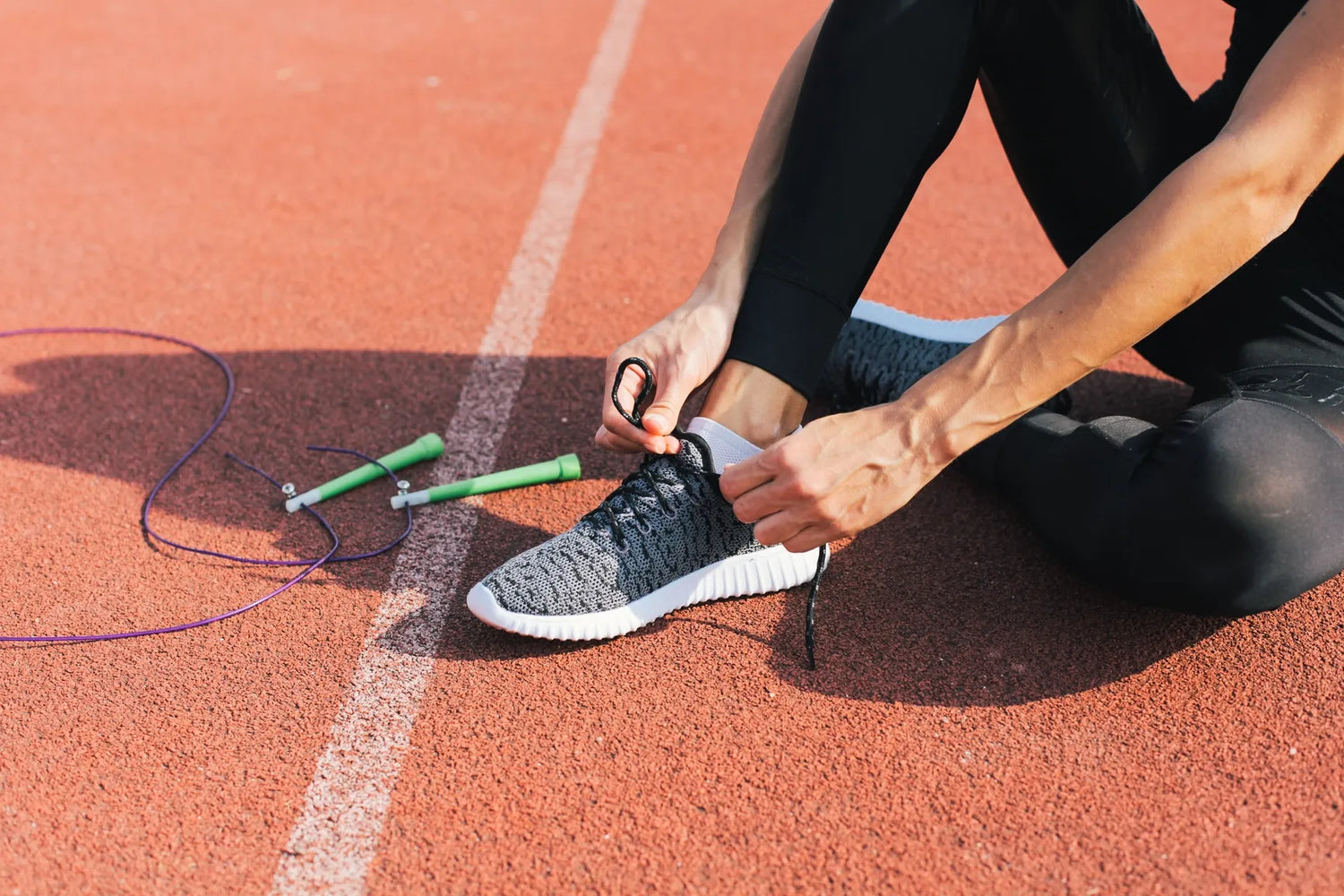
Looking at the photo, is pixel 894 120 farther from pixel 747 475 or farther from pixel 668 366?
pixel 747 475

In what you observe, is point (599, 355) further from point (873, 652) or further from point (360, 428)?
point (873, 652)

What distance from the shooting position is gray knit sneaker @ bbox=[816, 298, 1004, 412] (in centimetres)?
235

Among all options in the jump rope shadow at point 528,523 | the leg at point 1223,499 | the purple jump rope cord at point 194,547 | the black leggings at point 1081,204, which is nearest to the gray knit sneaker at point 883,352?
the jump rope shadow at point 528,523

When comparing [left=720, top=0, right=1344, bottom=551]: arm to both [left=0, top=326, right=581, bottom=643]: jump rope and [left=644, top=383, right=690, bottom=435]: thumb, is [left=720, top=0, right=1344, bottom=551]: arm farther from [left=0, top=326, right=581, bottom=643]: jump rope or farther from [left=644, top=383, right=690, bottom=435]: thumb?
[left=0, top=326, right=581, bottom=643]: jump rope

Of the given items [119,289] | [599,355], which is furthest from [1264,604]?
[119,289]

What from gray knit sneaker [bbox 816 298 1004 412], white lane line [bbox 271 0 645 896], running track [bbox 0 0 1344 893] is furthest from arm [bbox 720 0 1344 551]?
gray knit sneaker [bbox 816 298 1004 412]

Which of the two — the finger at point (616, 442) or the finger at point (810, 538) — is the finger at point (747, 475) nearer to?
the finger at point (810, 538)

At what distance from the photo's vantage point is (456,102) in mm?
4309

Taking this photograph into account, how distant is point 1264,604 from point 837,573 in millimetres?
673

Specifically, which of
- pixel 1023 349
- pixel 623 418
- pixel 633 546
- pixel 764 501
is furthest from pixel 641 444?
pixel 1023 349

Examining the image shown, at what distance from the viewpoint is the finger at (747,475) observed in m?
1.61

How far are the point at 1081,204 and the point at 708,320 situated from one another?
693 mm

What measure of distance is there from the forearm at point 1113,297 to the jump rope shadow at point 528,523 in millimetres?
421

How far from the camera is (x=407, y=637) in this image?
1895 mm
